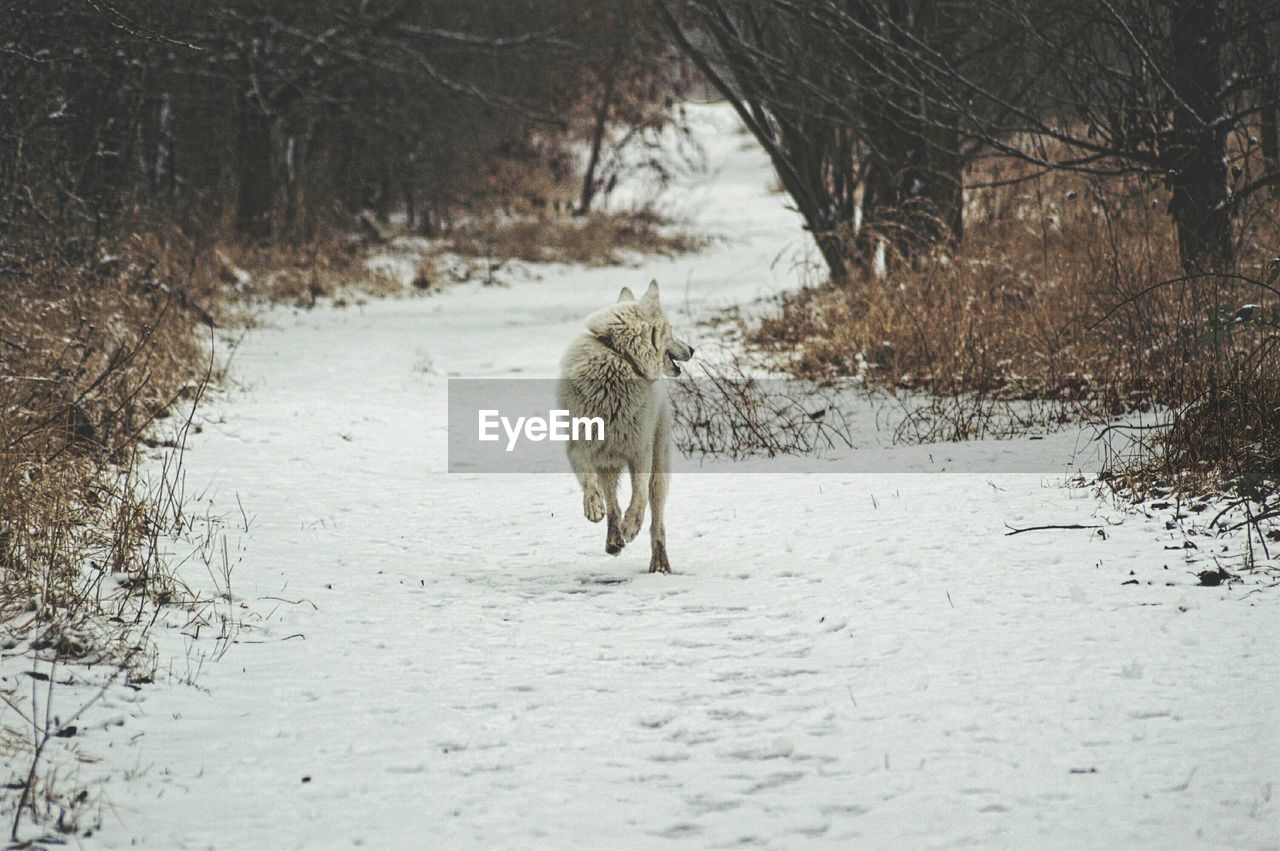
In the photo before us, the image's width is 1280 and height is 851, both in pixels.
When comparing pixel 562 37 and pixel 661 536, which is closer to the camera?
pixel 661 536

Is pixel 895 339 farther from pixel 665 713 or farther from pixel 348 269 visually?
pixel 348 269

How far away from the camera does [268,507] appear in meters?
7.13

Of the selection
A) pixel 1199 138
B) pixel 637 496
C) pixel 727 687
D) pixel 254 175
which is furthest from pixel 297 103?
pixel 727 687

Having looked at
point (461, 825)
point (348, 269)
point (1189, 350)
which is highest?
point (348, 269)

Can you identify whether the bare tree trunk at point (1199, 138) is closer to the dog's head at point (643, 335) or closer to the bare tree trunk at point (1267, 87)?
the bare tree trunk at point (1267, 87)

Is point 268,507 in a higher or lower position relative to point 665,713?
higher

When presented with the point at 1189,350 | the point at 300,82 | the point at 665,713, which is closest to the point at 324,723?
the point at 665,713

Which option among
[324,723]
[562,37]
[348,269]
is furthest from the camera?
[562,37]

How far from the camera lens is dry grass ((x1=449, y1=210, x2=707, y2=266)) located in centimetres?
2497

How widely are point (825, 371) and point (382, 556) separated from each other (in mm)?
5919

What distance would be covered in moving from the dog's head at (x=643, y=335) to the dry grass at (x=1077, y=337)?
249 cm

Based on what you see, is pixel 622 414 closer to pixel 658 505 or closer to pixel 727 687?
pixel 658 505

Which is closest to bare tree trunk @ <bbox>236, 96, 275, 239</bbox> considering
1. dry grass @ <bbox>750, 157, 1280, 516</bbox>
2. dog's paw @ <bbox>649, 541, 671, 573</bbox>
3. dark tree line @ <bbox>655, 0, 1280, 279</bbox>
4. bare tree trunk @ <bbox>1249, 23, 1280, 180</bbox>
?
dark tree line @ <bbox>655, 0, 1280, 279</bbox>

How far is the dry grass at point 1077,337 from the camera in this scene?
6.08m
